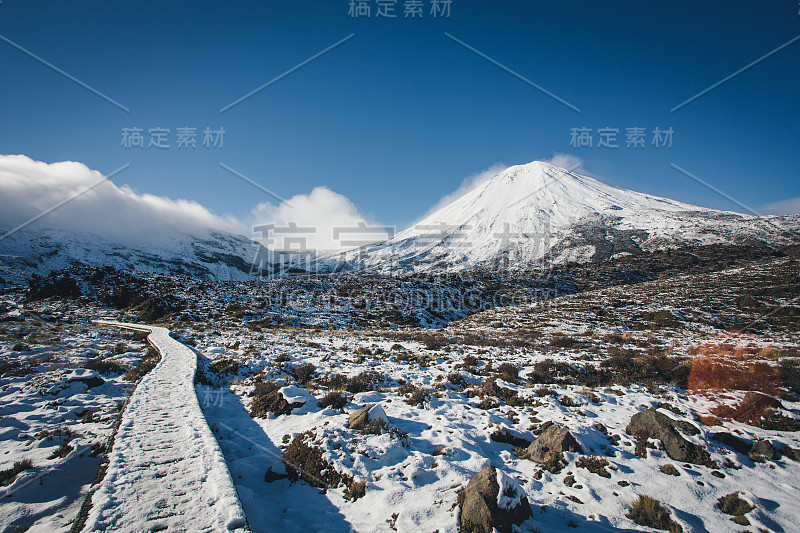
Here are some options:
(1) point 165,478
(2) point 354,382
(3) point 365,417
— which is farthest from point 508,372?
(1) point 165,478

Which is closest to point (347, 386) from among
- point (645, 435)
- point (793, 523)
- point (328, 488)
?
point (328, 488)

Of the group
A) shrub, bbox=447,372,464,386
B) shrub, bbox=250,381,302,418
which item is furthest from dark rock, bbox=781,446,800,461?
shrub, bbox=250,381,302,418

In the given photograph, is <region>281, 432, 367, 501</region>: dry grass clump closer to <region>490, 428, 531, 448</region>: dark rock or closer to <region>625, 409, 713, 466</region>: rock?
<region>490, 428, 531, 448</region>: dark rock

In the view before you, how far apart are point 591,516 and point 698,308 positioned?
3932 cm

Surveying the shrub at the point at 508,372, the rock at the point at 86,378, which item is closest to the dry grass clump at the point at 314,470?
the shrub at the point at 508,372

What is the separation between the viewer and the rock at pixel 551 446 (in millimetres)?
7141

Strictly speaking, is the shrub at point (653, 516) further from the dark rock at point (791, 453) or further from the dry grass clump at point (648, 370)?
the dry grass clump at point (648, 370)

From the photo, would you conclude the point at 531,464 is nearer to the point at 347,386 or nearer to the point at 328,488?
the point at 328,488

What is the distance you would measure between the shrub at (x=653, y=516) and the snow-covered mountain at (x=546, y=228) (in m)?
91.8

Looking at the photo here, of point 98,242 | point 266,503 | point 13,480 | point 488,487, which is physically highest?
point 98,242

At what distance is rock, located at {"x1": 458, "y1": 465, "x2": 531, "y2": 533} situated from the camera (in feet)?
16.5

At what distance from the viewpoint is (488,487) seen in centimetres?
541

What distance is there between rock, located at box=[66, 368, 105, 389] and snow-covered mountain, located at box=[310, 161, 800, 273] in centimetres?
9405

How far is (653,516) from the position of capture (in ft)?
17.7
